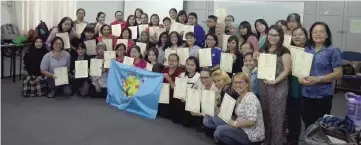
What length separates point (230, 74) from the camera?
512cm

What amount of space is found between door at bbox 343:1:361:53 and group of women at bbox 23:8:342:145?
2444mm

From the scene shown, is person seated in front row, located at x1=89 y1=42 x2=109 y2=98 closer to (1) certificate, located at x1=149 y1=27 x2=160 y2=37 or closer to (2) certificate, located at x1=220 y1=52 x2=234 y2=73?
(1) certificate, located at x1=149 y1=27 x2=160 y2=37

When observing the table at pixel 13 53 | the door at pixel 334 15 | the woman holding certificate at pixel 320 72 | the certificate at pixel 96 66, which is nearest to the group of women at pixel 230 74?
the woman holding certificate at pixel 320 72

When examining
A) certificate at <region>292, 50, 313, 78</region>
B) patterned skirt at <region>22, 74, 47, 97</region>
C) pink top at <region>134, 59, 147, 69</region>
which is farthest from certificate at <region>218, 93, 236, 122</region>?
patterned skirt at <region>22, 74, 47, 97</region>

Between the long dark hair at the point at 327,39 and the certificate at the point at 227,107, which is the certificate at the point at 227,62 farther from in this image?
the long dark hair at the point at 327,39

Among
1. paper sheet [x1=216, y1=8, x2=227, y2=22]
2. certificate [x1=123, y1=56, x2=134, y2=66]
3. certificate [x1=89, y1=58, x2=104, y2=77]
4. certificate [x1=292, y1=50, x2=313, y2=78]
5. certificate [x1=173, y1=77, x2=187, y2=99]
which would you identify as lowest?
certificate [x1=173, y1=77, x2=187, y2=99]

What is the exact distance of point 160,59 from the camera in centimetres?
589

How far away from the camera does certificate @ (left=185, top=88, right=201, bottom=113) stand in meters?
4.28

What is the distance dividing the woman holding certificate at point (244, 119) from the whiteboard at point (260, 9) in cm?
493

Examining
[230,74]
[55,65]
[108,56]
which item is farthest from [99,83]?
[230,74]

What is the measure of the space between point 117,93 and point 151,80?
2.52 feet

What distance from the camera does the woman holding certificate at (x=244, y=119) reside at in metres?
3.56

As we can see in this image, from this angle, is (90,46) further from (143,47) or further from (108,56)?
(143,47)

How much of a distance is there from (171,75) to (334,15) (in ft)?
14.2
